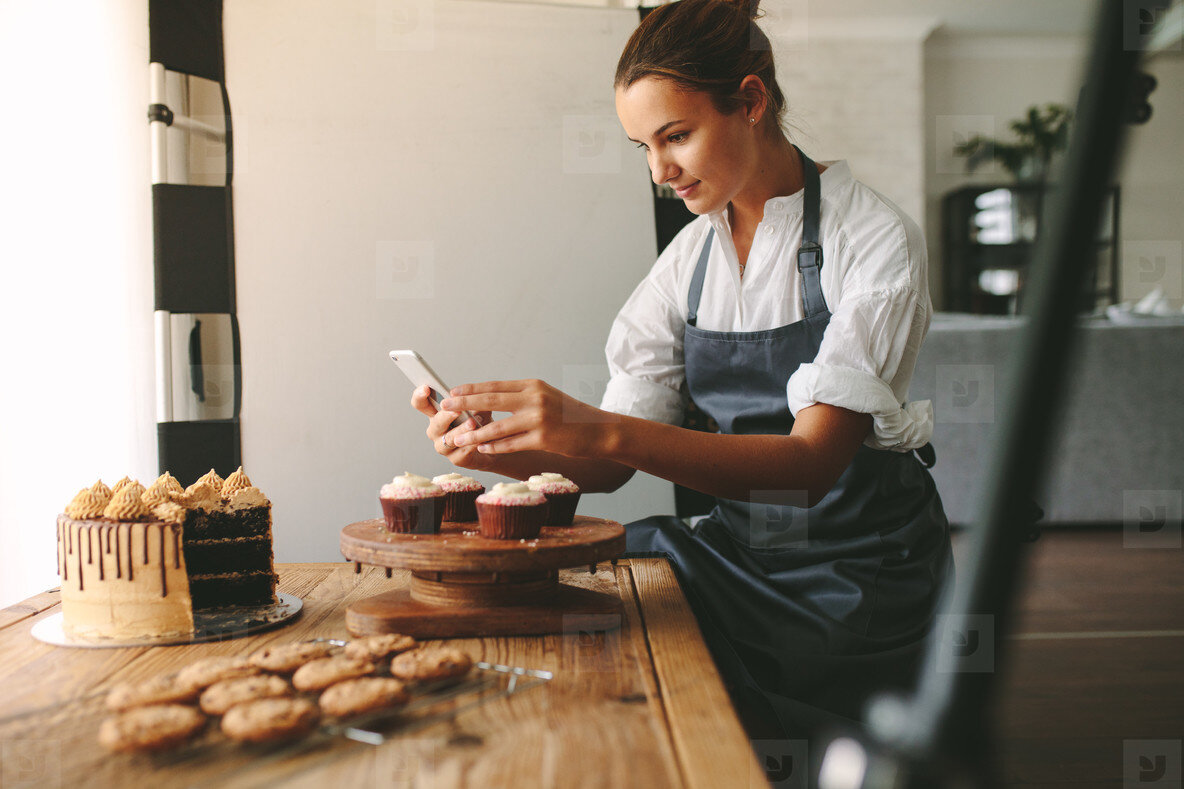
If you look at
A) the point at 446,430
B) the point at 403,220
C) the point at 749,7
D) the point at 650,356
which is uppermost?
the point at 749,7

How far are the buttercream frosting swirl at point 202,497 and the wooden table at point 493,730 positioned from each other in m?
0.19

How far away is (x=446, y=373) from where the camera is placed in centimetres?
189

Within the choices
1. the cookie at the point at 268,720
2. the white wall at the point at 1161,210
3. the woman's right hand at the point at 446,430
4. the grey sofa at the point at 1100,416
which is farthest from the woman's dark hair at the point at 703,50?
the white wall at the point at 1161,210

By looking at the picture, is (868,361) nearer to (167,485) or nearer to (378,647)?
(378,647)

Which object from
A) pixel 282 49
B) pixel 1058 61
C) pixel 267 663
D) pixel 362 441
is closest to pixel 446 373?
pixel 362 441

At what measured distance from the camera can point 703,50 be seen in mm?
1350

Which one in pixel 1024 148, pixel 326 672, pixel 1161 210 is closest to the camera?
pixel 326 672

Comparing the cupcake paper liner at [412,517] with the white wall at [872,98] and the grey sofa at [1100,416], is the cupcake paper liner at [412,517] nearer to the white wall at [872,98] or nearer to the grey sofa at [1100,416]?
the grey sofa at [1100,416]

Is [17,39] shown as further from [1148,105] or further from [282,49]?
[1148,105]

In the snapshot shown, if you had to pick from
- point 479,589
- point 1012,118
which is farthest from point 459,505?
point 1012,118

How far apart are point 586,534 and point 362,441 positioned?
3.14ft

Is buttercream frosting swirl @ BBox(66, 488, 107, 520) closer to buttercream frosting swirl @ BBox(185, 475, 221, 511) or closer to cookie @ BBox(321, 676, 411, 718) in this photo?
buttercream frosting swirl @ BBox(185, 475, 221, 511)

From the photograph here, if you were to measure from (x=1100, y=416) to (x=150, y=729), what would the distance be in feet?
12.8

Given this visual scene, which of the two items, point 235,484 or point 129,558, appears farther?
point 235,484
